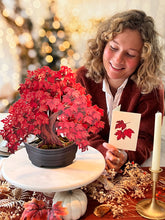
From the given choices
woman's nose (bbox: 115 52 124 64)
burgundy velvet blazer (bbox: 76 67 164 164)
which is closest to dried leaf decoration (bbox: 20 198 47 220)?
burgundy velvet blazer (bbox: 76 67 164 164)

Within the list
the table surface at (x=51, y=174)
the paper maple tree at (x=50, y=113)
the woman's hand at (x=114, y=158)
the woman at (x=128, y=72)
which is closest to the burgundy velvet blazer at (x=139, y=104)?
the woman at (x=128, y=72)

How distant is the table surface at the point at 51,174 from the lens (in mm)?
841

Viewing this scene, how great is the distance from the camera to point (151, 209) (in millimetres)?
911

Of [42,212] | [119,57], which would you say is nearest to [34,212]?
[42,212]

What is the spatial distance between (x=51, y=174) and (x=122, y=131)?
366 millimetres

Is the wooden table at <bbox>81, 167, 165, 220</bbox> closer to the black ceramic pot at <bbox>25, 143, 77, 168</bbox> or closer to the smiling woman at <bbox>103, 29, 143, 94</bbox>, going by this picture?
the black ceramic pot at <bbox>25, 143, 77, 168</bbox>

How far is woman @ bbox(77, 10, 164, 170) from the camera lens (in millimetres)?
1432

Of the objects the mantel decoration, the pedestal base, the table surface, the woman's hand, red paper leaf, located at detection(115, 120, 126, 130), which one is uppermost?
the mantel decoration

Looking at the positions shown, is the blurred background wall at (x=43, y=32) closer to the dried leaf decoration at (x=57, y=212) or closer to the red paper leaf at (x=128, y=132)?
the red paper leaf at (x=128, y=132)

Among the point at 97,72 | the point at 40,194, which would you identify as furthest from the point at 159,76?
the point at 40,194

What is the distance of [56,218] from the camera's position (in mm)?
820

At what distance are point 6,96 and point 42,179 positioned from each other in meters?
2.05

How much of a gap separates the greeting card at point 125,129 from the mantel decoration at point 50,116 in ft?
0.61

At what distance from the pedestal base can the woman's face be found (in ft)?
2.50
